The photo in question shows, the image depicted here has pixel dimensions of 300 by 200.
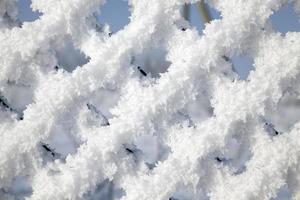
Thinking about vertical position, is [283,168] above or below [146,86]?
below

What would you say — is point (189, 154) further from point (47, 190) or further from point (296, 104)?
point (296, 104)

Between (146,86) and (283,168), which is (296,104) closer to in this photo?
(283,168)

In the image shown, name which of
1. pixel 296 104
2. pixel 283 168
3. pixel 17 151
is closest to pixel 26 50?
pixel 17 151

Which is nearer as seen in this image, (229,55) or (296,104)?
(229,55)

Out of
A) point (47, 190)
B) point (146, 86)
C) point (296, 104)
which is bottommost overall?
point (47, 190)

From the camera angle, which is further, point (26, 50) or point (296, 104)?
point (296, 104)

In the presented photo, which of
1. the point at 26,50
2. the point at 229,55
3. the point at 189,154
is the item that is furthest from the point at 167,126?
the point at 26,50
